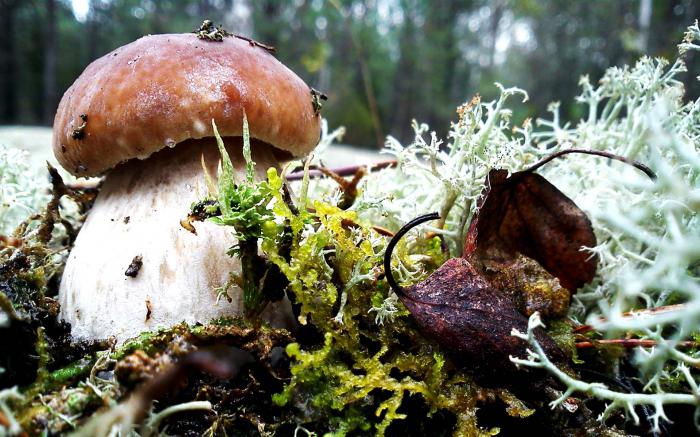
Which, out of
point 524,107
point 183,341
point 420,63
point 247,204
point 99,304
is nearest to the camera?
point 183,341

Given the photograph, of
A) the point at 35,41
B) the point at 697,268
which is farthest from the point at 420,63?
the point at 697,268

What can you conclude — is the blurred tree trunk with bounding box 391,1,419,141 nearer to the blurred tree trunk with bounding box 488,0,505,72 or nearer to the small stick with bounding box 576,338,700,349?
the blurred tree trunk with bounding box 488,0,505,72

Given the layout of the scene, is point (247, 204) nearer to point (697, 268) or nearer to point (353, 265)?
point (353, 265)

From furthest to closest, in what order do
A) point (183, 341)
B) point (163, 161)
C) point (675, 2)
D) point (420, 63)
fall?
point (420, 63)
point (675, 2)
point (163, 161)
point (183, 341)

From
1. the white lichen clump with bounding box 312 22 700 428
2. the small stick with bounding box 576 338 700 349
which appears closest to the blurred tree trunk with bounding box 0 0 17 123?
the white lichen clump with bounding box 312 22 700 428

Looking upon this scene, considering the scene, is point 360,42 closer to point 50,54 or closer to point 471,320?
point 50,54

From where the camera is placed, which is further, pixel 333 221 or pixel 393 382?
pixel 333 221

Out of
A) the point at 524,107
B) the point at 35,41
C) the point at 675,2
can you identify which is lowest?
the point at 524,107
